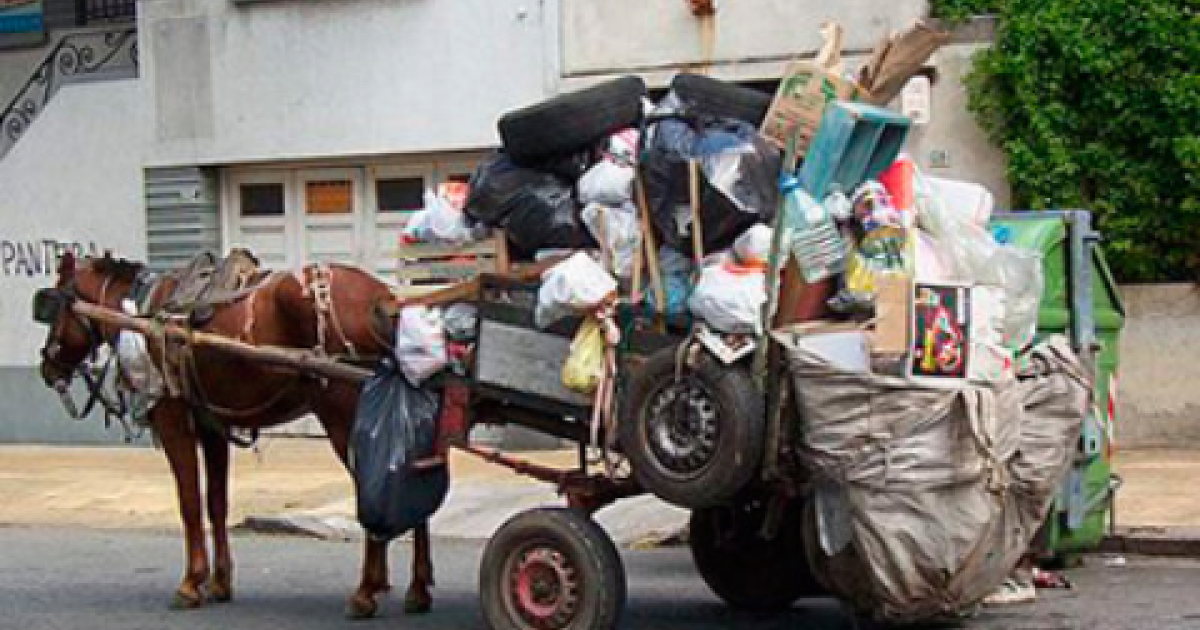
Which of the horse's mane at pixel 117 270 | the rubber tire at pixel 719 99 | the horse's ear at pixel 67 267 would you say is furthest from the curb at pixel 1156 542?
the horse's ear at pixel 67 267

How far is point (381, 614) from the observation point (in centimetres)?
943

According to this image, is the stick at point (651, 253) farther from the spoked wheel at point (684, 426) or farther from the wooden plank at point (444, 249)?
the wooden plank at point (444, 249)

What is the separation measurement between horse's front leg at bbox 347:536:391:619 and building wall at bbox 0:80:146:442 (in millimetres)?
9694

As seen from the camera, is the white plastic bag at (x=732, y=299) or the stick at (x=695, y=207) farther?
the stick at (x=695, y=207)

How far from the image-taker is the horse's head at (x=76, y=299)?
10.4 meters

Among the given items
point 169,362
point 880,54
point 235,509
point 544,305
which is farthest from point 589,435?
point 235,509

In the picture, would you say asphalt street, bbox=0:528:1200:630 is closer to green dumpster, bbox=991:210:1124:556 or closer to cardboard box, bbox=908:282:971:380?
green dumpster, bbox=991:210:1124:556

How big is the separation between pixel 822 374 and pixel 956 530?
0.81m

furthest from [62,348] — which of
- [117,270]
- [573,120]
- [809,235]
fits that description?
[809,235]

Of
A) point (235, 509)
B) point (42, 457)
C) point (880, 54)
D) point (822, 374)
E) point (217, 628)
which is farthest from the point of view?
point (42, 457)

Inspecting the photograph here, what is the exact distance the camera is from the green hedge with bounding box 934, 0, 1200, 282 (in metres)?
13.9

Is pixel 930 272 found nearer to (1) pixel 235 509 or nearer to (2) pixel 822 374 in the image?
(2) pixel 822 374

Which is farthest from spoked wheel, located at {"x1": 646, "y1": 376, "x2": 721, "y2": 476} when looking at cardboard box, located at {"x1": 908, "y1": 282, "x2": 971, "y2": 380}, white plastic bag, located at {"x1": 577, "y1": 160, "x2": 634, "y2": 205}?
white plastic bag, located at {"x1": 577, "y1": 160, "x2": 634, "y2": 205}

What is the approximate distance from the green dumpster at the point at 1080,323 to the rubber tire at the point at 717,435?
7.25 ft
